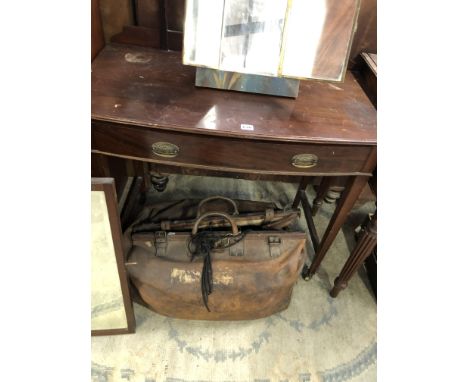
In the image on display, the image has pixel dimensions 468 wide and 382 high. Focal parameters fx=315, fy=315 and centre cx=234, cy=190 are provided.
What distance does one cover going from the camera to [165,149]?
83cm

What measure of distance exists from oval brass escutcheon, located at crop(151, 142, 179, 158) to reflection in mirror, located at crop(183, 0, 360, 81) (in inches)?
9.1

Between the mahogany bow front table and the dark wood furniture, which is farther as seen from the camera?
the dark wood furniture

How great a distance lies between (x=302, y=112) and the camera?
0.88 meters

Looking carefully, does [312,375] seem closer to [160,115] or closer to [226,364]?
[226,364]

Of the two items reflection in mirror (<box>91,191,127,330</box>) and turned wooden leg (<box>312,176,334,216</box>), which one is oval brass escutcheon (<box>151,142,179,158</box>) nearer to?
reflection in mirror (<box>91,191,127,330</box>)

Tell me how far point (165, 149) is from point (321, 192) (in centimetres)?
95

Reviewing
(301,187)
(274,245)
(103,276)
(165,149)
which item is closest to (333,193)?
(301,187)

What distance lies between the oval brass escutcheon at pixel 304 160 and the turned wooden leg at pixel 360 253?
1.17ft

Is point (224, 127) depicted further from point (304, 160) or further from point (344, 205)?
point (344, 205)

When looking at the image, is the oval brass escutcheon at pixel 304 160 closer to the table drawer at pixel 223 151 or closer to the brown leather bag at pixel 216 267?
the table drawer at pixel 223 151

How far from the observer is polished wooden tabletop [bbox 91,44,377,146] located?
0.78m

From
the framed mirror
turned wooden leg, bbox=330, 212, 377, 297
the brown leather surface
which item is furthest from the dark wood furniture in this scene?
the framed mirror

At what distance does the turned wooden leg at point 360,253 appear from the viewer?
1069mm

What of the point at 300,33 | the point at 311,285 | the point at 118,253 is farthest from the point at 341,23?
the point at 311,285
